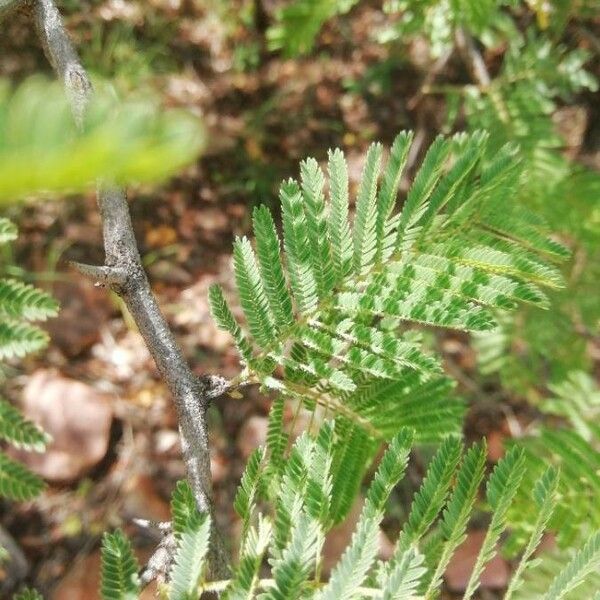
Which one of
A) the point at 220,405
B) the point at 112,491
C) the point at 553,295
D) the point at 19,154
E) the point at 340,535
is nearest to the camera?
the point at 19,154

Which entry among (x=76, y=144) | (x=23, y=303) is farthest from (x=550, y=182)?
(x=76, y=144)

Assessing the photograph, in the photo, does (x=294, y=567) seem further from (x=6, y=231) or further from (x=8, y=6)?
(x=8, y=6)

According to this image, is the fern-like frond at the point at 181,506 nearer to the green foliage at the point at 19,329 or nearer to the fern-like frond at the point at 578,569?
the green foliage at the point at 19,329

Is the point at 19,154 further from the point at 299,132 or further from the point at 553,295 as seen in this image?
the point at 299,132

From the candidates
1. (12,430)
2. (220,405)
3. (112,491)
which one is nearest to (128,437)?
(112,491)

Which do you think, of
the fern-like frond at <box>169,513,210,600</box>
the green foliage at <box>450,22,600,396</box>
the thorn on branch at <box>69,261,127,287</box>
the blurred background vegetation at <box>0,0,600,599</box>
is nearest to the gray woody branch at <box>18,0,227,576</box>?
the thorn on branch at <box>69,261,127,287</box>

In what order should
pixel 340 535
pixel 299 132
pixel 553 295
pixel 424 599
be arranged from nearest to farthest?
pixel 424 599, pixel 553 295, pixel 340 535, pixel 299 132

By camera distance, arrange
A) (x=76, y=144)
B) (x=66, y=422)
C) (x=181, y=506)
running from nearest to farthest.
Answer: (x=76, y=144)
(x=181, y=506)
(x=66, y=422)
